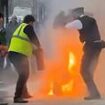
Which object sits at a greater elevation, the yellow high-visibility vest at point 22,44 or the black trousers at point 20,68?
the yellow high-visibility vest at point 22,44

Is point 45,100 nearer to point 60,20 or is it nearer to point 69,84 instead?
point 69,84

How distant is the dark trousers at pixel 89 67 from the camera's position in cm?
1184

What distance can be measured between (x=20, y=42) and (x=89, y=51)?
52.0 inches

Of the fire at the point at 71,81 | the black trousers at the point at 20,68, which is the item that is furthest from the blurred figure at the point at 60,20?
the black trousers at the point at 20,68

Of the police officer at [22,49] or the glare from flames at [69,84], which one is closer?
the police officer at [22,49]

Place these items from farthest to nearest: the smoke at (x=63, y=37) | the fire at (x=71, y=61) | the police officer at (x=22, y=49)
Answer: the smoke at (x=63, y=37) → the fire at (x=71, y=61) → the police officer at (x=22, y=49)

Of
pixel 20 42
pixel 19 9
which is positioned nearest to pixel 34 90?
pixel 20 42

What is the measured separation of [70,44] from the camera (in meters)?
13.4

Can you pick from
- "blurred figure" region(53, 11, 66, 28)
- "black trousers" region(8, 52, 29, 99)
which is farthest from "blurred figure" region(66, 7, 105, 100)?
"blurred figure" region(53, 11, 66, 28)

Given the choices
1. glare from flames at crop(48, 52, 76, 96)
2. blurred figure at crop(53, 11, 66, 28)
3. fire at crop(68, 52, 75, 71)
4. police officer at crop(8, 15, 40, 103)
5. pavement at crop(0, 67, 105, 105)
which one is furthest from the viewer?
blurred figure at crop(53, 11, 66, 28)

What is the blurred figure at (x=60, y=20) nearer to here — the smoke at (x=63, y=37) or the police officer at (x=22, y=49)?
the smoke at (x=63, y=37)

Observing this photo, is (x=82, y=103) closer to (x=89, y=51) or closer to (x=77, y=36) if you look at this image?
(x=89, y=51)

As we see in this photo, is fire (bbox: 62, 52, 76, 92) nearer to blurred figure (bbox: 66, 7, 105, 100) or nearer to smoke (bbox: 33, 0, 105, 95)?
smoke (bbox: 33, 0, 105, 95)

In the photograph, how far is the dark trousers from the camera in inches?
466
